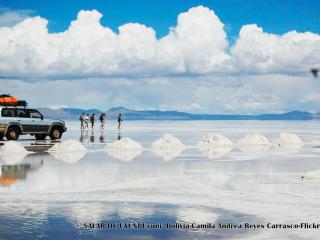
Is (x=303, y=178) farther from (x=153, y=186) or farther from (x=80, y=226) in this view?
(x=80, y=226)

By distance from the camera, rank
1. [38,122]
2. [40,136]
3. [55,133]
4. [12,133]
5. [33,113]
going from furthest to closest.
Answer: [40,136], [55,133], [33,113], [38,122], [12,133]

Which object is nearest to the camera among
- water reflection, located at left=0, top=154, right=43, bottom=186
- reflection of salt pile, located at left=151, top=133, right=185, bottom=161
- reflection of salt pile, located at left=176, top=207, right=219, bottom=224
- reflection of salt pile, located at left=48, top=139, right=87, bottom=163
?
reflection of salt pile, located at left=176, top=207, right=219, bottom=224

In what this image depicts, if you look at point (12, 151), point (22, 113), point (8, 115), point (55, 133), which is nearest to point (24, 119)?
point (22, 113)

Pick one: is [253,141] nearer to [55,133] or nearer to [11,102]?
[55,133]

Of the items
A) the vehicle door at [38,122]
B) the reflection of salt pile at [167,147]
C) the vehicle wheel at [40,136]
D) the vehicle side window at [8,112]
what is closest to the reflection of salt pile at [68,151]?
the reflection of salt pile at [167,147]

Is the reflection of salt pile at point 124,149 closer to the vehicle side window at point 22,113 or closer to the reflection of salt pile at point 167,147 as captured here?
the reflection of salt pile at point 167,147

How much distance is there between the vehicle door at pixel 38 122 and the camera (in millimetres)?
37125

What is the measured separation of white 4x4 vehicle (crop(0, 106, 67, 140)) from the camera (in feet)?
116

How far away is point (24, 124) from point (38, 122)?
1.21 m

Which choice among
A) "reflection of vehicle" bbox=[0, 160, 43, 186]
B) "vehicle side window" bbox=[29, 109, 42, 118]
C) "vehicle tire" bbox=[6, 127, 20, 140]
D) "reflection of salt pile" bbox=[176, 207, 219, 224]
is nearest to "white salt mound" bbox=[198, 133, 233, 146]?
"vehicle side window" bbox=[29, 109, 42, 118]

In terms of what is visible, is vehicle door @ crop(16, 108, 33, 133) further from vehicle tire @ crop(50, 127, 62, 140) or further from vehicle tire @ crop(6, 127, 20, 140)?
vehicle tire @ crop(50, 127, 62, 140)

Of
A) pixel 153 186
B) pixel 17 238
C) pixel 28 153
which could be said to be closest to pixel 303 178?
pixel 153 186

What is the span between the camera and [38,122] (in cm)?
3738

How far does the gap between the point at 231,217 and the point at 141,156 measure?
14.8 m
